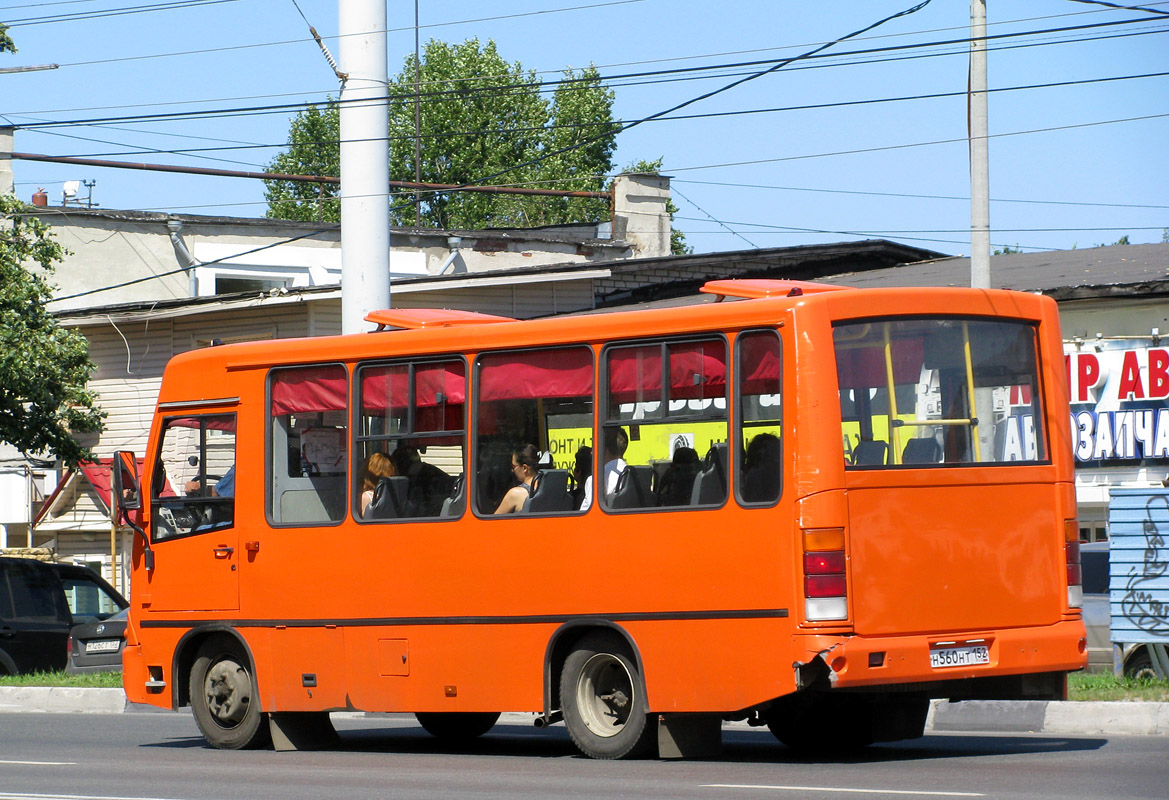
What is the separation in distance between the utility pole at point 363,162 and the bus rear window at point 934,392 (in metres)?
8.91

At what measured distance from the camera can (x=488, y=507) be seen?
36.9 feet

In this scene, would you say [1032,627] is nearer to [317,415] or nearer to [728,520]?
[728,520]

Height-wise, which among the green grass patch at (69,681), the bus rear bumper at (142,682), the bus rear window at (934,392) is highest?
the bus rear window at (934,392)

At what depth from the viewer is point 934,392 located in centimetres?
1023

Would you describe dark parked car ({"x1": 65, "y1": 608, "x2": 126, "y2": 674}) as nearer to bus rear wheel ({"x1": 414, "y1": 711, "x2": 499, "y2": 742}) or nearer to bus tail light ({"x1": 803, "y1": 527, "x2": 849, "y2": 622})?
bus rear wheel ({"x1": 414, "y1": 711, "x2": 499, "y2": 742})

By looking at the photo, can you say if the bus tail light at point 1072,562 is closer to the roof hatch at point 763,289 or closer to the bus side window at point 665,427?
the roof hatch at point 763,289

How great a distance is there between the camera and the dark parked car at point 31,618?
831 inches

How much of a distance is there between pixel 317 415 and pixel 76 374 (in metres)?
13.2

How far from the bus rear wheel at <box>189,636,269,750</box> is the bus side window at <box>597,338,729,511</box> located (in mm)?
3608

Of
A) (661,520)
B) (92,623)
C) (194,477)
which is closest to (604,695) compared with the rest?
(661,520)

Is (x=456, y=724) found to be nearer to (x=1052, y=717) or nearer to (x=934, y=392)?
(x=1052, y=717)

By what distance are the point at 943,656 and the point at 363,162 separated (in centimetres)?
1082

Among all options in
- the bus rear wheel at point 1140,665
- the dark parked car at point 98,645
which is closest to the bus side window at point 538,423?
the bus rear wheel at point 1140,665

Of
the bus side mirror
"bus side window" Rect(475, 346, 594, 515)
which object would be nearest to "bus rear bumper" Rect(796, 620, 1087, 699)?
"bus side window" Rect(475, 346, 594, 515)
